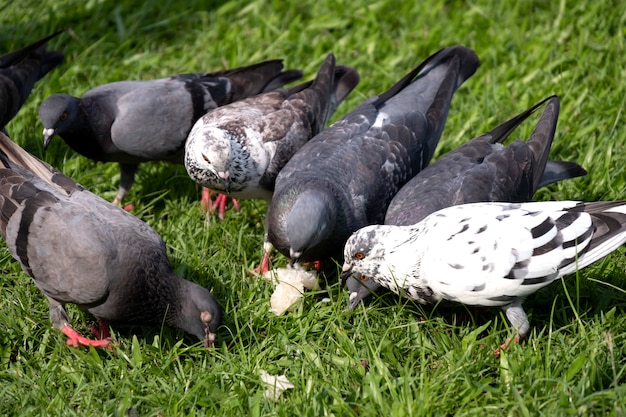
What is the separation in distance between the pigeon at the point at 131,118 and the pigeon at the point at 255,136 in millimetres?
303

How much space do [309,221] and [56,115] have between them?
96.0 inches

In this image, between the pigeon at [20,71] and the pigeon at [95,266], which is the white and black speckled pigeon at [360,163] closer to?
the pigeon at [95,266]

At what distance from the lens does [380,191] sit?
5879 mm

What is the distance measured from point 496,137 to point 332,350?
228 cm

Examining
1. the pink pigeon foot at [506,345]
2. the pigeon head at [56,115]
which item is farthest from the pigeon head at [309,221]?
the pigeon head at [56,115]

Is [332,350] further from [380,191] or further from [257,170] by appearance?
[257,170]

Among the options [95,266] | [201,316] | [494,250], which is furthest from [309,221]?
[95,266]

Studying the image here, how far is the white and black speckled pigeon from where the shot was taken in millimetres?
5457

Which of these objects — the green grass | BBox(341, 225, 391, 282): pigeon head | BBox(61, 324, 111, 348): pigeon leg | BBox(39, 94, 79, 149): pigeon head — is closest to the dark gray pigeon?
the green grass

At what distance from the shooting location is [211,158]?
5977 millimetres

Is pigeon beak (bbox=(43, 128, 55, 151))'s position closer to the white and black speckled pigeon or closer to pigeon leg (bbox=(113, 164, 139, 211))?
pigeon leg (bbox=(113, 164, 139, 211))

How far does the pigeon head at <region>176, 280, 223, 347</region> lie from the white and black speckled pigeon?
69cm

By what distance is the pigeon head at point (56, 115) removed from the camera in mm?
6383

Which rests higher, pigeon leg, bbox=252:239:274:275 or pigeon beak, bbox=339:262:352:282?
pigeon beak, bbox=339:262:352:282
